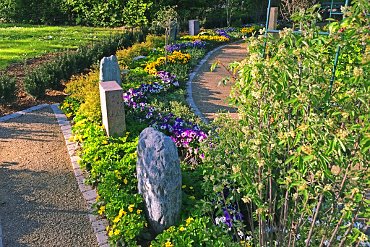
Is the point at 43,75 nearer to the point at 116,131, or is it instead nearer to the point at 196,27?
the point at 116,131

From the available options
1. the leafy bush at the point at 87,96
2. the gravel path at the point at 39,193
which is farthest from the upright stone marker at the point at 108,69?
the gravel path at the point at 39,193

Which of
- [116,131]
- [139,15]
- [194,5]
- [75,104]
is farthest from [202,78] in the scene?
[194,5]

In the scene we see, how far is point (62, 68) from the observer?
8.40m

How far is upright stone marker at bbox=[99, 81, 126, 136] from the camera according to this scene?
5172 millimetres

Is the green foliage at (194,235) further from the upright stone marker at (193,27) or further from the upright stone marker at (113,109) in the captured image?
the upright stone marker at (193,27)

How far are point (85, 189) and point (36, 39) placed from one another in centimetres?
1102

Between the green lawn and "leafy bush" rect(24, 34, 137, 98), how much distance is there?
7.36 ft

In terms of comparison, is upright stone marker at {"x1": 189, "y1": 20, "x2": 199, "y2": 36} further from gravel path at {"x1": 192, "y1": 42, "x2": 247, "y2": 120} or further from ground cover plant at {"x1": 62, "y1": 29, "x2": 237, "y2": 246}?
ground cover plant at {"x1": 62, "y1": 29, "x2": 237, "y2": 246}

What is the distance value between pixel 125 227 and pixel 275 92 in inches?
84.9

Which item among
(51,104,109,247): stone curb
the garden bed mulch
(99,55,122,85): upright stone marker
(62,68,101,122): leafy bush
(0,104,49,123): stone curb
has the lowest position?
(51,104,109,247): stone curb

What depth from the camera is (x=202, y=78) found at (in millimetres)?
9609

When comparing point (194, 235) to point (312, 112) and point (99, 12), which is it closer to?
point (312, 112)

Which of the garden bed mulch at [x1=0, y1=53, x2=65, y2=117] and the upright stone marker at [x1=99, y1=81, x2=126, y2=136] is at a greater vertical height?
the upright stone marker at [x1=99, y1=81, x2=126, y2=136]

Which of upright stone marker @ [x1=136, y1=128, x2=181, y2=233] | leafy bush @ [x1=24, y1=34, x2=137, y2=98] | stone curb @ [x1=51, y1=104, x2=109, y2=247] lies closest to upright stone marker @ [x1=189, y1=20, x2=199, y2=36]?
leafy bush @ [x1=24, y1=34, x2=137, y2=98]
